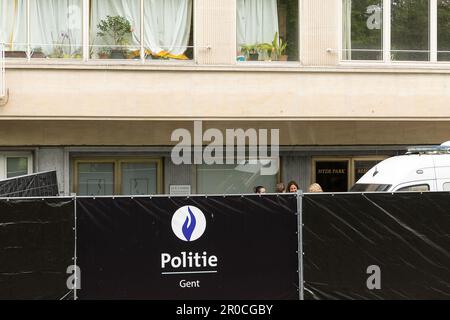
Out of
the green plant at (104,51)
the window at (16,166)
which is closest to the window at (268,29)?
the green plant at (104,51)

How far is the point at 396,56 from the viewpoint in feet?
54.9

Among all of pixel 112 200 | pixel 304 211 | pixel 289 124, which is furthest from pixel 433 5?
pixel 112 200

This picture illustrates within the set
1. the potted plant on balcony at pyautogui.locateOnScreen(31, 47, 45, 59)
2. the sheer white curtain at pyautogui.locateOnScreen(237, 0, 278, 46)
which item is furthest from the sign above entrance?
the potted plant on balcony at pyautogui.locateOnScreen(31, 47, 45, 59)

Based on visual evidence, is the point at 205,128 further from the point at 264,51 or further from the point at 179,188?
the point at 264,51

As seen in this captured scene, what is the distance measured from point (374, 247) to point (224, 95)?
709cm

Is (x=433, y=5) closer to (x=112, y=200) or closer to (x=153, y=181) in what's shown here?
(x=153, y=181)

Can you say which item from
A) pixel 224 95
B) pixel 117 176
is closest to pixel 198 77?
pixel 224 95

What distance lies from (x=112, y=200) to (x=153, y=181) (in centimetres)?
795

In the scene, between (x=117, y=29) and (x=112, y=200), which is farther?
(x=117, y=29)

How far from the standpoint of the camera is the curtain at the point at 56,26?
1597 centimetres

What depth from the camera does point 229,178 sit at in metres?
17.7

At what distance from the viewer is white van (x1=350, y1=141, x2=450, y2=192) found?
11328 mm

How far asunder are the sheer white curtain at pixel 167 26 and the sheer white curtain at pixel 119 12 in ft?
0.69

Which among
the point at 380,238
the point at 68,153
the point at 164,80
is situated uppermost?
the point at 164,80
